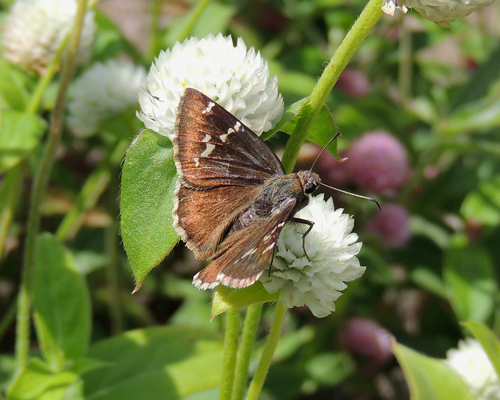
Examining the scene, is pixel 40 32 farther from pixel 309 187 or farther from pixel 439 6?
pixel 439 6

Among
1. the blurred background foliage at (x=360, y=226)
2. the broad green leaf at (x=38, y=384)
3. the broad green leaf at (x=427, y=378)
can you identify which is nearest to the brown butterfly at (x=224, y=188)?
the broad green leaf at (x=427, y=378)

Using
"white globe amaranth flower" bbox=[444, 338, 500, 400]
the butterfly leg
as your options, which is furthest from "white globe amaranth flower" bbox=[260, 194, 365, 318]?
"white globe amaranth flower" bbox=[444, 338, 500, 400]

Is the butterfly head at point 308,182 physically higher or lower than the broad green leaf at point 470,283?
higher

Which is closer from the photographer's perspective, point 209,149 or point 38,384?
point 209,149

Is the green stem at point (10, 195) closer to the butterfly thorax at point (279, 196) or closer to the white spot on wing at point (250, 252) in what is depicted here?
the butterfly thorax at point (279, 196)

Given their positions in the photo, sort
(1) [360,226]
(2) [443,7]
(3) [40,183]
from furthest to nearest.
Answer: (1) [360,226] < (3) [40,183] < (2) [443,7]

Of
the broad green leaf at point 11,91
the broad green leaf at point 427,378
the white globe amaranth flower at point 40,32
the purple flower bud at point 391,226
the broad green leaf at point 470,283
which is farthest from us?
the purple flower bud at point 391,226

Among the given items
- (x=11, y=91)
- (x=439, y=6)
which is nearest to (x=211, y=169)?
(x=439, y=6)
